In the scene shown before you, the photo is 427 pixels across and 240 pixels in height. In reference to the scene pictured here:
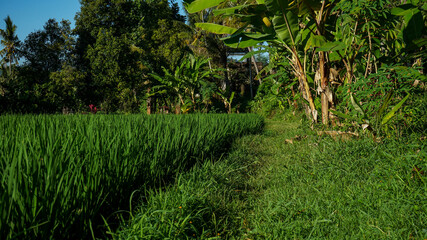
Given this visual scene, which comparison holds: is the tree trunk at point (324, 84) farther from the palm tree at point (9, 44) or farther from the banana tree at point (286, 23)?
the palm tree at point (9, 44)

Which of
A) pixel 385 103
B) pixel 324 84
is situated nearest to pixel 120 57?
pixel 324 84

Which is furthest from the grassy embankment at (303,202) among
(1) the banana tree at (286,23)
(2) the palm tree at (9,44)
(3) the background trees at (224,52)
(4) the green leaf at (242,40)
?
(2) the palm tree at (9,44)

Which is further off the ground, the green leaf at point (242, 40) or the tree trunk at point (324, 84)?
the green leaf at point (242, 40)

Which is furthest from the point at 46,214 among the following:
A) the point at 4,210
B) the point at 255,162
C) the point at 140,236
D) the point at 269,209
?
the point at 255,162

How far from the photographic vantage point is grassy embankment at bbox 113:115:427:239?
131 centimetres

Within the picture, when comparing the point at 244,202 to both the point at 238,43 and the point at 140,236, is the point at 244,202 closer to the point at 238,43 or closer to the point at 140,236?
the point at 140,236

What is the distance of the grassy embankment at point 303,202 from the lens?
131 cm

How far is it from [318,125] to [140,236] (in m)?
3.05

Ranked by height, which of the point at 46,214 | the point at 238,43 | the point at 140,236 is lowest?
the point at 140,236

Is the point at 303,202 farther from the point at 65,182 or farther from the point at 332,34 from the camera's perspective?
the point at 332,34

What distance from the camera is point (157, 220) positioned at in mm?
1229

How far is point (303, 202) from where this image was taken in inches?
68.0

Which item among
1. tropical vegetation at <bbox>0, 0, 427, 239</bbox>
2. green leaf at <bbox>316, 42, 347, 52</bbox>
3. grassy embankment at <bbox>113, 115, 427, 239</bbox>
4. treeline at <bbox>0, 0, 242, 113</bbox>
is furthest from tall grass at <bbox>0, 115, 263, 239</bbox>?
treeline at <bbox>0, 0, 242, 113</bbox>

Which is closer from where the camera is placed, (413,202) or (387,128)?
(413,202)
